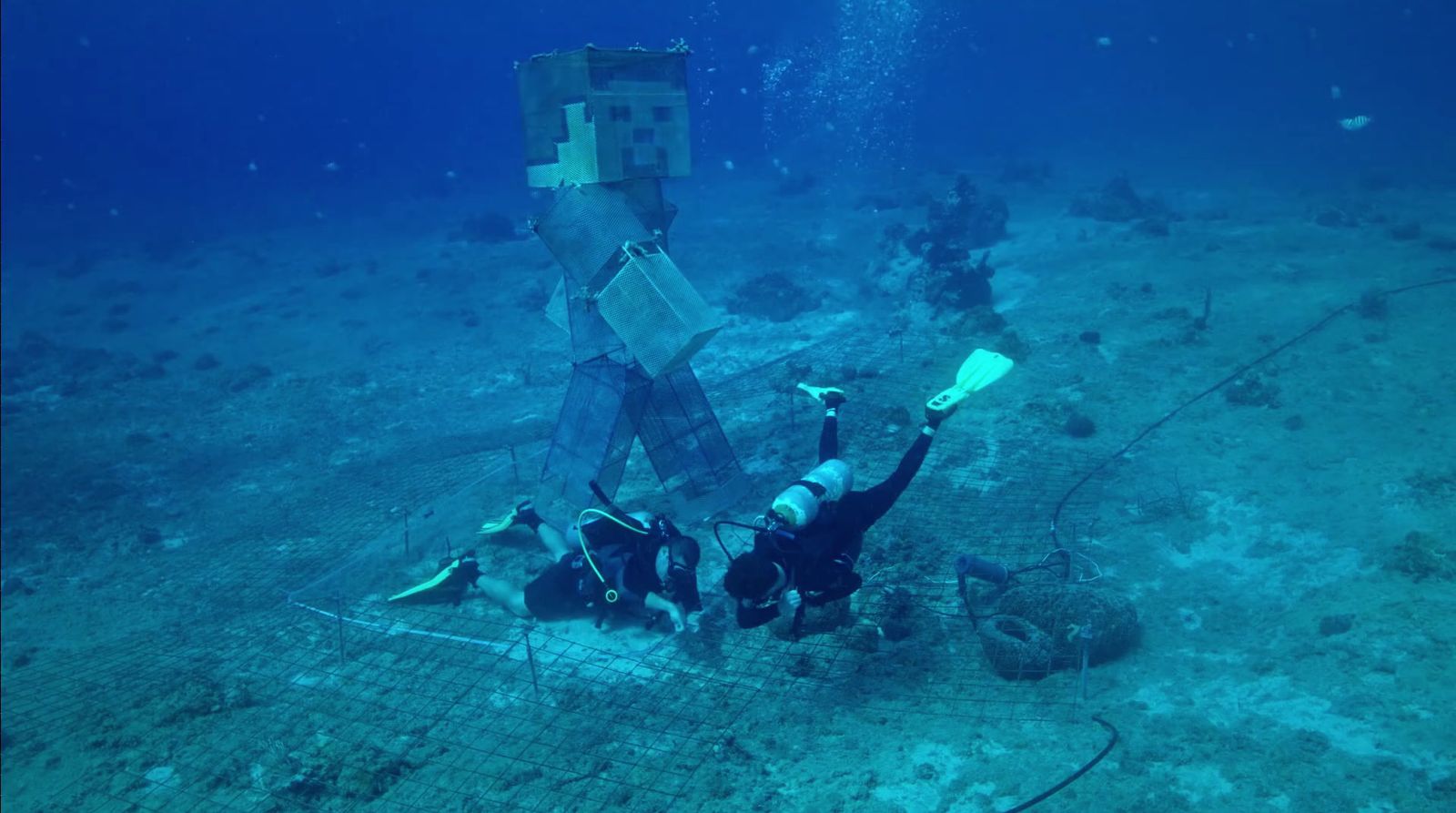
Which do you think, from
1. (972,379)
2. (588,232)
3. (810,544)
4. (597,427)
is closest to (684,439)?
(597,427)

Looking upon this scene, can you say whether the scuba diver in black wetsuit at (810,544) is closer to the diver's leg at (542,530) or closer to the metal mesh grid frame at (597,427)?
the metal mesh grid frame at (597,427)

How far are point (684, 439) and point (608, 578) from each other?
2.35 meters

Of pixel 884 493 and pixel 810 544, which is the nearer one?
pixel 810 544

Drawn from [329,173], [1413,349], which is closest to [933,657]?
[1413,349]

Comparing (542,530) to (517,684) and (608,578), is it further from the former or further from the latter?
(517,684)

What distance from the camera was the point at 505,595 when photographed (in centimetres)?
734

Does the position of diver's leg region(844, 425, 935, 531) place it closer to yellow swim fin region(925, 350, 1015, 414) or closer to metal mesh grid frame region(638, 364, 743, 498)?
yellow swim fin region(925, 350, 1015, 414)

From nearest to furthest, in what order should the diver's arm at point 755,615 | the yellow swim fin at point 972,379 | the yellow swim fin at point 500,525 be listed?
1. the diver's arm at point 755,615
2. the yellow swim fin at point 972,379
3. the yellow swim fin at point 500,525

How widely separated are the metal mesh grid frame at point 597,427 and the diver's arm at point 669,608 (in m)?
1.95

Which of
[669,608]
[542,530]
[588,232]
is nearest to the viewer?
[669,608]

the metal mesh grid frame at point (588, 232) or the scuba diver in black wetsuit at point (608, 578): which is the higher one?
the metal mesh grid frame at point (588, 232)

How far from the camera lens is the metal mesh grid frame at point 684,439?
8516 millimetres

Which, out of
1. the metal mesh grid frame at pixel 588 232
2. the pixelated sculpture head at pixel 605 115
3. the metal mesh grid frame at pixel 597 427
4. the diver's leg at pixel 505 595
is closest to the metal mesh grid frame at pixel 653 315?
the metal mesh grid frame at pixel 588 232

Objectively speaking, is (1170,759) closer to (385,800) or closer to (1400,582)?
(1400,582)
